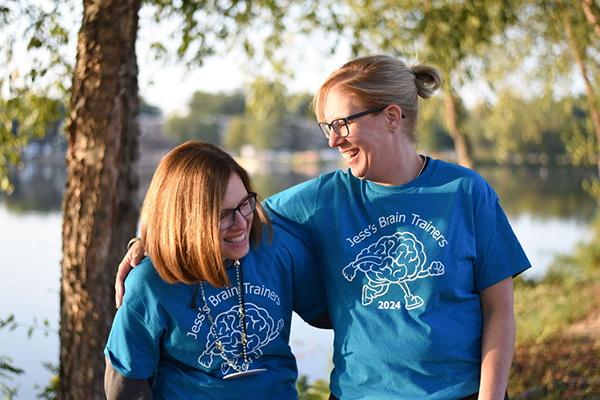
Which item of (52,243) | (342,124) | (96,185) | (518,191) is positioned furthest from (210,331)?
(518,191)

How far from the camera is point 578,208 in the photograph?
80.8ft

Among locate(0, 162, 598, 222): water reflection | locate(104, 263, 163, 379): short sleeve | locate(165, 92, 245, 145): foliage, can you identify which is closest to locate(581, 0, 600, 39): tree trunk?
locate(104, 263, 163, 379): short sleeve

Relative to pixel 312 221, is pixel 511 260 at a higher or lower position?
lower

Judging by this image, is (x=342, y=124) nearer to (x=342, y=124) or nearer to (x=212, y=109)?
(x=342, y=124)

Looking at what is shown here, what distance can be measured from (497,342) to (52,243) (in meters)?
15.3

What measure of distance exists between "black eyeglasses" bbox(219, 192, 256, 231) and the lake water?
6.32 ft

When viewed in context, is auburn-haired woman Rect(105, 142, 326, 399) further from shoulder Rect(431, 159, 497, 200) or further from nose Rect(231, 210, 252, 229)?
shoulder Rect(431, 159, 497, 200)

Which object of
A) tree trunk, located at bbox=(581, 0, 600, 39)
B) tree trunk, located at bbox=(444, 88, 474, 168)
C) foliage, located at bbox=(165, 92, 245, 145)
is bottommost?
tree trunk, located at bbox=(444, 88, 474, 168)

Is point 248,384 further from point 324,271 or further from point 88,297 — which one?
point 88,297

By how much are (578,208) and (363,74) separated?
2535 cm

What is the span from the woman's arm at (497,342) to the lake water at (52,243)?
2503mm

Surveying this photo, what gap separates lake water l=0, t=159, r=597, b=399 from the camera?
24.7 feet

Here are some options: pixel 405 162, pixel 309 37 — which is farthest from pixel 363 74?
pixel 309 37

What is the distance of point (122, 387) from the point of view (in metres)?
1.93
